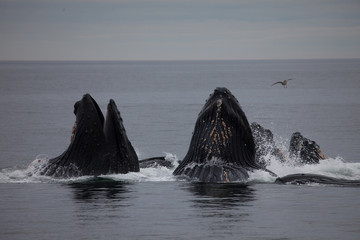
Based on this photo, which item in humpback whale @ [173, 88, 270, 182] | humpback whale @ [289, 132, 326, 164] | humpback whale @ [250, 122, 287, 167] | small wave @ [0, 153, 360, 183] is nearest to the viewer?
humpback whale @ [173, 88, 270, 182]

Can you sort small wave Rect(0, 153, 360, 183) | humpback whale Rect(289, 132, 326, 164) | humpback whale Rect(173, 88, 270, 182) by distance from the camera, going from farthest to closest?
humpback whale Rect(289, 132, 326, 164) < small wave Rect(0, 153, 360, 183) < humpback whale Rect(173, 88, 270, 182)

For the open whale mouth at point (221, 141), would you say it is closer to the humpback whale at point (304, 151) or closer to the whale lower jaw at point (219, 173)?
the whale lower jaw at point (219, 173)

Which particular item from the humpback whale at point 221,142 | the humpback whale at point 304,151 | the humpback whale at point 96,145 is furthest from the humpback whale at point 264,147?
the humpback whale at point 96,145

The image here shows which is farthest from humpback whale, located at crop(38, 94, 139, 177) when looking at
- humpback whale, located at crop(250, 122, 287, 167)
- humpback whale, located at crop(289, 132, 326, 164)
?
humpback whale, located at crop(289, 132, 326, 164)

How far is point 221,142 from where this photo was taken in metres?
17.5

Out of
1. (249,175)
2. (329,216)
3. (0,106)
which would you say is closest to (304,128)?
(249,175)

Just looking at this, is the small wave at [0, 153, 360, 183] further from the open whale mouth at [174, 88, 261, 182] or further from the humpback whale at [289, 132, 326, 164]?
the open whale mouth at [174, 88, 261, 182]

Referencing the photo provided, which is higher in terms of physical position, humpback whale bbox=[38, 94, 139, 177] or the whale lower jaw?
humpback whale bbox=[38, 94, 139, 177]

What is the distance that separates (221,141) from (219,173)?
0.67 metres

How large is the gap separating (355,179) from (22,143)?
49.9 feet

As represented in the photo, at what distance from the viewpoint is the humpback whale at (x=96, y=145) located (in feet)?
57.3

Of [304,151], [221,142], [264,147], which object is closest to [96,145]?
[221,142]

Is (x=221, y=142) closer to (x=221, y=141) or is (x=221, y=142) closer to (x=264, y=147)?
(x=221, y=141)

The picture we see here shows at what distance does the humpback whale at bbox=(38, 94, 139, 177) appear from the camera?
1745 cm
